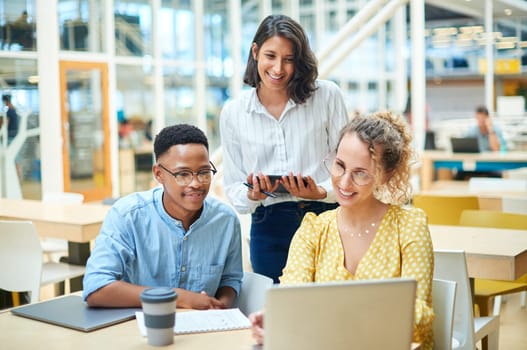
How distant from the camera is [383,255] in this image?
202cm

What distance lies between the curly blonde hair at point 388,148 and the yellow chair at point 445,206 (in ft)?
8.63

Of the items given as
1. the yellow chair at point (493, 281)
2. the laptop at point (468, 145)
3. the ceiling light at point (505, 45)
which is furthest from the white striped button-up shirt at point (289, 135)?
the ceiling light at point (505, 45)

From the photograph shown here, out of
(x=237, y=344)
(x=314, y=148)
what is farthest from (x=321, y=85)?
(x=237, y=344)

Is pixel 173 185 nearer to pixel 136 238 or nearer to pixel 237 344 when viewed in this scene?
pixel 136 238

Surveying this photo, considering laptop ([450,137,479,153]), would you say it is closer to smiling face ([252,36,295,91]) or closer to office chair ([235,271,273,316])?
smiling face ([252,36,295,91])

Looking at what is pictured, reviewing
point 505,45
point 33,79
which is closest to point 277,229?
point 33,79

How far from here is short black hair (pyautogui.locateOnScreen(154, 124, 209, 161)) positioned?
230 centimetres

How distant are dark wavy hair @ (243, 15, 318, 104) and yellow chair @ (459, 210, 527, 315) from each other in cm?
150

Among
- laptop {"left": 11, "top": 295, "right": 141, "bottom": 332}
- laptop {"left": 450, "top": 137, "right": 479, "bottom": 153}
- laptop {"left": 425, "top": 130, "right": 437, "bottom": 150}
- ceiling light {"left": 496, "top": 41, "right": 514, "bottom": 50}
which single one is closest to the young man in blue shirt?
laptop {"left": 11, "top": 295, "right": 141, "bottom": 332}

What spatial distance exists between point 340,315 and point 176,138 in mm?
976

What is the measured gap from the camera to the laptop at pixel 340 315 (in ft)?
4.87

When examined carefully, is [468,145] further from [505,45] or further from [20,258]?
[505,45]

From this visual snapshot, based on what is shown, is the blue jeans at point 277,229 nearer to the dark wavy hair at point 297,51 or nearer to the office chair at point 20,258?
the dark wavy hair at point 297,51

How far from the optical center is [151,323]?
1.81 meters
